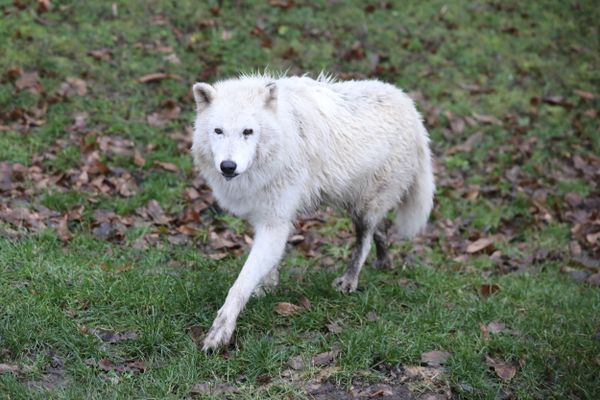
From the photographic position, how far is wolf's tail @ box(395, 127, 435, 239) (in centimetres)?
636

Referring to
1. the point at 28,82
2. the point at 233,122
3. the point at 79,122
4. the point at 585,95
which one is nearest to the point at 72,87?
the point at 28,82

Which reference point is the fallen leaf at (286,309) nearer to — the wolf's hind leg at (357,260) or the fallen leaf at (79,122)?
the wolf's hind leg at (357,260)

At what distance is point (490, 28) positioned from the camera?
1178 centimetres

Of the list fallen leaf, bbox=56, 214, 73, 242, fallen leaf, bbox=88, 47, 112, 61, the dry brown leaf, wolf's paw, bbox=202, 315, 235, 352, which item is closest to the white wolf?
wolf's paw, bbox=202, 315, 235, 352

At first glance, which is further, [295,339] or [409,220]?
[409,220]

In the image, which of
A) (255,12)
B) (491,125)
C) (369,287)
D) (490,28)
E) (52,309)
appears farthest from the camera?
(490,28)

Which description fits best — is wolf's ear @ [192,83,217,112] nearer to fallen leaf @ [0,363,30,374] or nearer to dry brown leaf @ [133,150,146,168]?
fallen leaf @ [0,363,30,374]

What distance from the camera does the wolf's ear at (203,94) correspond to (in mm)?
4949

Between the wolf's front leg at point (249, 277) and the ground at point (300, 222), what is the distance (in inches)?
6.2

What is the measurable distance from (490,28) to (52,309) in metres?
9.17

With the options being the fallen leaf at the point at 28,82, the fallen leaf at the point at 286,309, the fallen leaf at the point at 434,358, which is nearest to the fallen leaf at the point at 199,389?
the fallen leaf at the point at 286,309

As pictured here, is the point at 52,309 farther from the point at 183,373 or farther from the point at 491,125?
the point at 491,125

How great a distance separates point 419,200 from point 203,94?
93.3 inches

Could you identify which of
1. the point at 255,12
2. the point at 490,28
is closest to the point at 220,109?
the point at 255,12
